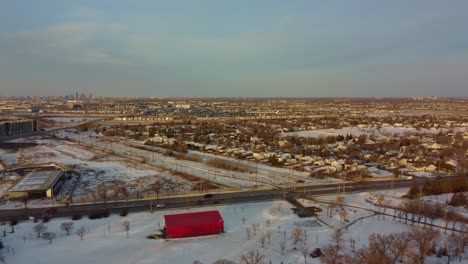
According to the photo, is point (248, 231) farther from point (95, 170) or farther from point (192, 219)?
point (95, 170)

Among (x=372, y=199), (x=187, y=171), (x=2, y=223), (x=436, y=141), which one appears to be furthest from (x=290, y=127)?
(x=2, y=223)

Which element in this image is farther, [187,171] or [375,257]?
[187,171]

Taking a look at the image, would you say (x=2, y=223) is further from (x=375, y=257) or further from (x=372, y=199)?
(x=372, y=199)

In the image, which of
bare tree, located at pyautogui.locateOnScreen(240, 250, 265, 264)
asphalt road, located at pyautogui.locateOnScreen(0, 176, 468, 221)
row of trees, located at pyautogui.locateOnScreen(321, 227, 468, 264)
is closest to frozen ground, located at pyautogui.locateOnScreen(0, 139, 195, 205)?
asphalt road, located at pyautogui.locateOnScreen(0, 176, 468, 221)

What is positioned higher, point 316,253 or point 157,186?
point 157,186

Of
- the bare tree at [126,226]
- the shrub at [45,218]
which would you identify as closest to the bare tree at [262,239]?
the bare tree at [126,226]

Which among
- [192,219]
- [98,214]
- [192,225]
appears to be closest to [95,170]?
[98,214]
